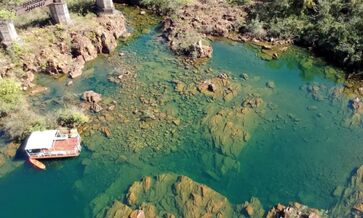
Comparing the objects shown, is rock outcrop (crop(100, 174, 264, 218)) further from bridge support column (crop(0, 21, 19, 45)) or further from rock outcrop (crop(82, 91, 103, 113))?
bridge support column (crop(0, 21, 19, 45))

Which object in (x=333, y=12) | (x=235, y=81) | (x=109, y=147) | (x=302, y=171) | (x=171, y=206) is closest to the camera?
(x=171, y=206)

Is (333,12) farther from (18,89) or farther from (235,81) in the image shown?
(18,89)

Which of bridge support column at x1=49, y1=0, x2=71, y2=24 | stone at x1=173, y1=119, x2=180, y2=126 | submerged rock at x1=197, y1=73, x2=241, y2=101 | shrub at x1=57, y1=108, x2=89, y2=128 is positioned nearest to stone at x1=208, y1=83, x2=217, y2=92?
submerged rock at x1=197, y1=73, x2=241, y2=101

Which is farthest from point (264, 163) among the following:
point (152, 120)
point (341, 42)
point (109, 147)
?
point (341, 42)

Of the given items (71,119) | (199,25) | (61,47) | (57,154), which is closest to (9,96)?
(71,119)

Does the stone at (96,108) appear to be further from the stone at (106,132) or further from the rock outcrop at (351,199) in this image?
the rock outcrop at (351,199)

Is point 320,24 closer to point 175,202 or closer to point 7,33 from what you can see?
point 175,202
